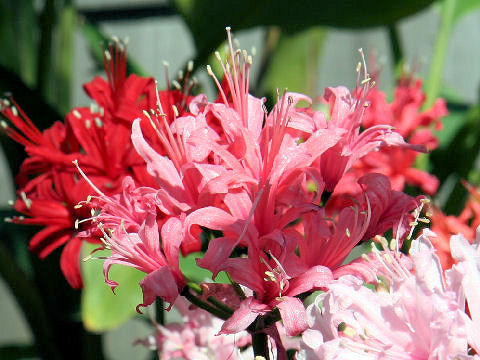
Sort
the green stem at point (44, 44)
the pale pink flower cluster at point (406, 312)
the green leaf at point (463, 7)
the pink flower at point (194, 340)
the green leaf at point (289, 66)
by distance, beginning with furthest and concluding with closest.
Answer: the green leaf at point (289, 66), the green leaf at point (463, 7), the green stem at point (44, 44), the pink flower at point (194, 340), the pale pink flower cluster at point (406, 312)

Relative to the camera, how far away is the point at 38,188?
382 millimetres

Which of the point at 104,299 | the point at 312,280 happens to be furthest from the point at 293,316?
the point at 104,299

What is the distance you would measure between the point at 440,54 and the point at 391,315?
23.5 inches

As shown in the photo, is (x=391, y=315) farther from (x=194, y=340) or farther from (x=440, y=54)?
(x=440, y=54)

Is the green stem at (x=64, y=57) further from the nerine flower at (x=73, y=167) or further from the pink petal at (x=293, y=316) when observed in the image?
the pink petal at (x=293, y=316)

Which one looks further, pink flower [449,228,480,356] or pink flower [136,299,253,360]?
pink flower [136,299,253,360]

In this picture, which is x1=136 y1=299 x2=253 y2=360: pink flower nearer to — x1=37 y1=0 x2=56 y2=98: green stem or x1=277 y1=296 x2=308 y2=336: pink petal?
x1=277 y1=296 x2=308 y2=336: pink petal

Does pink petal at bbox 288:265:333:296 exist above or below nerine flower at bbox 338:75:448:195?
above

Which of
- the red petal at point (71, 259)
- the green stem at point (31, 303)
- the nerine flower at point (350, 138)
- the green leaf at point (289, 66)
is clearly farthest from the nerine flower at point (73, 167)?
the green leaf at point (289, 66)

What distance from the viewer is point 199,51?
65cm

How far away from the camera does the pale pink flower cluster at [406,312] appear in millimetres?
239

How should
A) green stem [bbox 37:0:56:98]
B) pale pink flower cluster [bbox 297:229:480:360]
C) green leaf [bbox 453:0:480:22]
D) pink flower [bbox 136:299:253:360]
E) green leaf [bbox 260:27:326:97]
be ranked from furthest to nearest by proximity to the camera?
green leaf [bbox 260:27:326:97] < green leaf [bbox 453:0:480:22] < green stem [bbox 37:0:56:98] < pink flower [bbox 136:299:253:360] < pale pink flower cluster [bbox 297:229:480:360]

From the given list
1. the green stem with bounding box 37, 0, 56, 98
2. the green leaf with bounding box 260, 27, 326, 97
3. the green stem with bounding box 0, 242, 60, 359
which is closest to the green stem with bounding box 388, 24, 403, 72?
the green leaf with bounding box 260, 27, 326, 97

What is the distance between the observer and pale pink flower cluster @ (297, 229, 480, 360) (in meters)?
0.24
